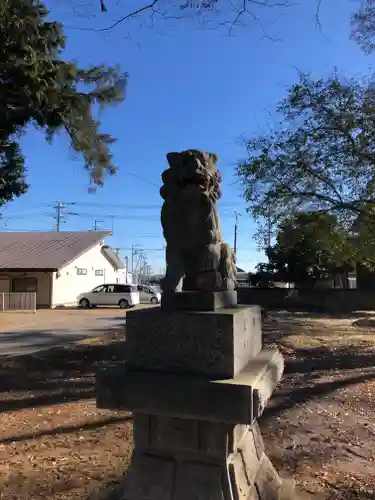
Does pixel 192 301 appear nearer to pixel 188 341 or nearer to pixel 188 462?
pixel 188 341

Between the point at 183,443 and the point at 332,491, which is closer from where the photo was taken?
the point at 183,443

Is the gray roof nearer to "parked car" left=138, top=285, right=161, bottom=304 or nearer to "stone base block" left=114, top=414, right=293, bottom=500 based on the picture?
"parked car" left=138, top=285, right=161, bottom=304

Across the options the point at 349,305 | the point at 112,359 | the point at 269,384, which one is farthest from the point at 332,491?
the point at 349,305

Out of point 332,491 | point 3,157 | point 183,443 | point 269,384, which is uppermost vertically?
point 3,157

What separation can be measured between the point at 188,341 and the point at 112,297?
25.9m

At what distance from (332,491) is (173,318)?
81.4 inches

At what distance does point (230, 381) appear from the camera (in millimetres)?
2537

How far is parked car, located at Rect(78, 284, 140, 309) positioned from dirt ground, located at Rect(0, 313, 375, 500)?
18979 millimetres

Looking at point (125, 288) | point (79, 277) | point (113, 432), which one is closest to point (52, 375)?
point (113, 432)

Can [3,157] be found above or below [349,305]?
above

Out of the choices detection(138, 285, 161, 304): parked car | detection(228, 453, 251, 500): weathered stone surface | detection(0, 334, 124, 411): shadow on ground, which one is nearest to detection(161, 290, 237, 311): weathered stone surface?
detection(228, 453, 251, 500): weathered stone surface

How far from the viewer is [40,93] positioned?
913 cm

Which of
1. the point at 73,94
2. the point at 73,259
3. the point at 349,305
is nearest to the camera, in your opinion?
the point at 73,94

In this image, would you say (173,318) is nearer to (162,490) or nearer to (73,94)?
(162,490)
